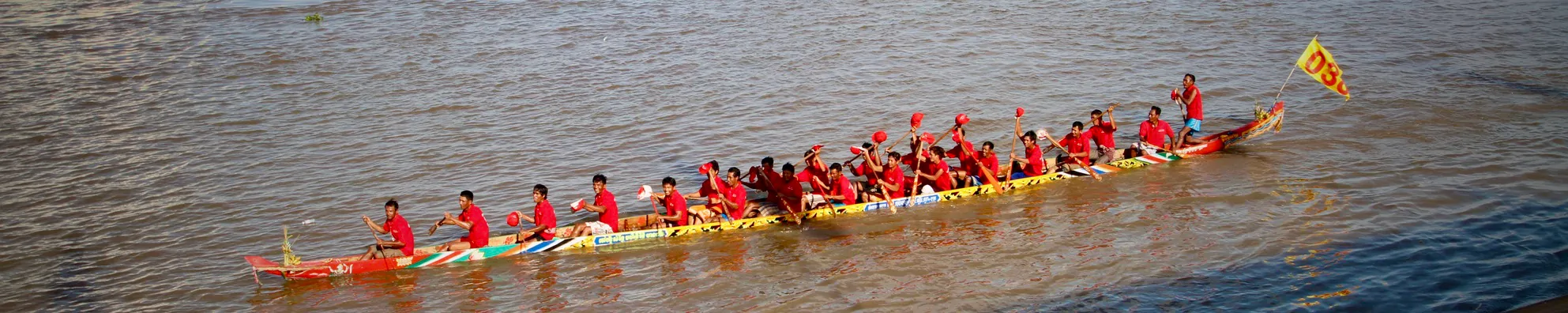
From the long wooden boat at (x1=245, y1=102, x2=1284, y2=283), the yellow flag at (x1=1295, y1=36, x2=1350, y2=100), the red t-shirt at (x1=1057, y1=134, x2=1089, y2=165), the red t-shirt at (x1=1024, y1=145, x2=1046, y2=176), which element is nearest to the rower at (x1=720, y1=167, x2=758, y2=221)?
the long wooden boat at (x1=245, y1=102, x2=1284, y2=283)

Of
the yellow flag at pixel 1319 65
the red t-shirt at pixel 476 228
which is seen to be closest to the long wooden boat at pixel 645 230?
the red t-shirt at pixel 476 228

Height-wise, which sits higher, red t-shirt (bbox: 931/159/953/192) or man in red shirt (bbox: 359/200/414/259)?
man in red shirt (bbox: 359/200/414/259)

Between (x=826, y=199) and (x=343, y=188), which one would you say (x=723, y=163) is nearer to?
(x=826, y=199)

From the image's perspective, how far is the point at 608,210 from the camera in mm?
12438

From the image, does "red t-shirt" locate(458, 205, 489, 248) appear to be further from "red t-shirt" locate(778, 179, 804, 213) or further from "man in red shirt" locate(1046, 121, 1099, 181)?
"man in red shirt" locate(1046, 121, 1099, 181)

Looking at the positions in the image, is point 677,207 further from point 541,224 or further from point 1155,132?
point 1155,132

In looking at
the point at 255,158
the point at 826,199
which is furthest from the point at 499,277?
the point at 255,158

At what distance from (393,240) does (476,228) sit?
0.88m

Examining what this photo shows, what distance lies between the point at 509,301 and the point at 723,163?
17.4 ft

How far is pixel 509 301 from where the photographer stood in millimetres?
11062

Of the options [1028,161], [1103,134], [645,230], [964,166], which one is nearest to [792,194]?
[645,230]

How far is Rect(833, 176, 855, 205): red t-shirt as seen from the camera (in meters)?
13.3

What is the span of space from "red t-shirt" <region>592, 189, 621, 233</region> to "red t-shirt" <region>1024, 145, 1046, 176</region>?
5350 millimetres

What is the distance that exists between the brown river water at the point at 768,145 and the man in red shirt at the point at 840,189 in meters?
0.40
